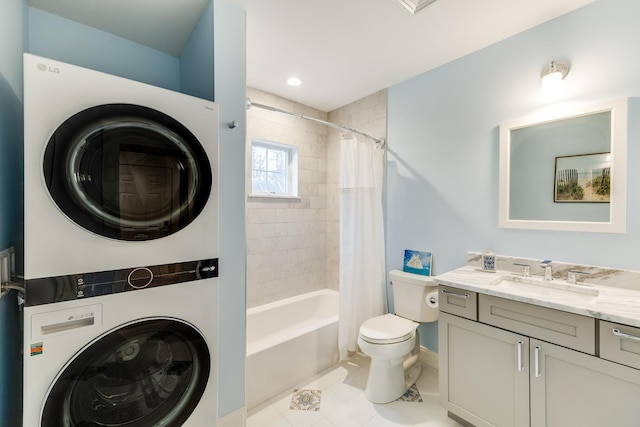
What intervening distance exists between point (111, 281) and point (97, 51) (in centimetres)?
148

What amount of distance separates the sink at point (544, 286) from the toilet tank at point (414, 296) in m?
0.51

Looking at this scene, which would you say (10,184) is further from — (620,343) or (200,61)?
(620,343)

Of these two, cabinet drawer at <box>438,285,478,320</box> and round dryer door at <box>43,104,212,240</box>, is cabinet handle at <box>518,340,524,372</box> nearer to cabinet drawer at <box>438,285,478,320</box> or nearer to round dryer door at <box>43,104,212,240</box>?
cabinet drawer at <box>438,285,478,320</box>

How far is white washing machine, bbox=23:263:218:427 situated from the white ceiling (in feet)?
4.82

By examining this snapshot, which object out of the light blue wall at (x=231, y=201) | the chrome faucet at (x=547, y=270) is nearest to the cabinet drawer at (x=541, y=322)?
the chrome faucet at (x=547, y=270)

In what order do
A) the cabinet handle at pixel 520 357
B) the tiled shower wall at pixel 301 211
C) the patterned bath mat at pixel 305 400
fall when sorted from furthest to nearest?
the tiled shower wall at pixel 301 211, the patterned bath mat at pixel 305 400, the cabinet handle at pixel 520 357

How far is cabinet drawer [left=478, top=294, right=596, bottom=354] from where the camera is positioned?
3.90 ft

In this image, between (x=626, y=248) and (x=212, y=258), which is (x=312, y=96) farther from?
(x=626, y=248)

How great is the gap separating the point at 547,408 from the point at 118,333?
192 centimetres

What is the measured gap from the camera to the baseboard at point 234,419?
145cm

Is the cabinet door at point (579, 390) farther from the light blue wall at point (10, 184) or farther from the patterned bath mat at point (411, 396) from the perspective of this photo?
the light blue wall at point (10, 184)

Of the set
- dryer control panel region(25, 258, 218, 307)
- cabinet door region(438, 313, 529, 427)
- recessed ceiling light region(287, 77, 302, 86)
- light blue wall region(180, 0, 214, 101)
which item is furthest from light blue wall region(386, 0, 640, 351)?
dryer control panel region(25, 258, 218, 307)

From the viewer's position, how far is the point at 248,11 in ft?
5.16

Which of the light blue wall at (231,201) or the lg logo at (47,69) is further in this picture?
the light blue wall at (231,201)
